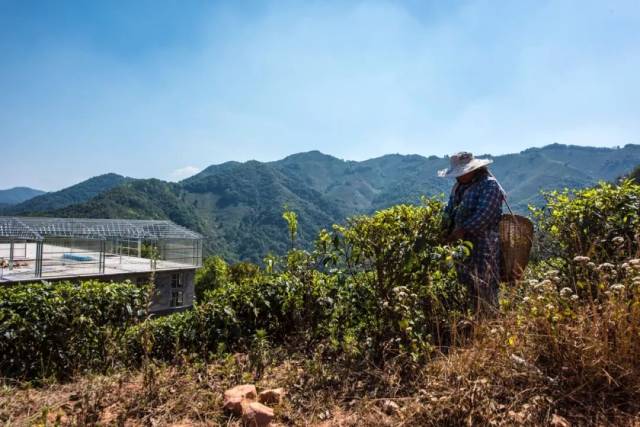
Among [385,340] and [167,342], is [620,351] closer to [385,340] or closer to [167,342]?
[385,340]

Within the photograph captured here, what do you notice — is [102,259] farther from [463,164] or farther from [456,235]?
[456,235]

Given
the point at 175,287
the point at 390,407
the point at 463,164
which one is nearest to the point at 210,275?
the point at 175,287

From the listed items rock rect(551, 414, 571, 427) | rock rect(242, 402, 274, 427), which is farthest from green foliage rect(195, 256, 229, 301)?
rock rect(551, 414, 571, 427)

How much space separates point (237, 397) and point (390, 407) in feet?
2.76

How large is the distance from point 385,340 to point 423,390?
64cm

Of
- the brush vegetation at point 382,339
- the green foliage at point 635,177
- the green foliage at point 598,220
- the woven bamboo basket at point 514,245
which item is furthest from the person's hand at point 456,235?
the green foliage at point 635,177

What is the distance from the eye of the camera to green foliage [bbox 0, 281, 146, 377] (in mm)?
3453

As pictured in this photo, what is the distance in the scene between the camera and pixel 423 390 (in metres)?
2.17

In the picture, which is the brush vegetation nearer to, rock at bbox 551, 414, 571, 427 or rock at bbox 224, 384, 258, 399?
rock at bbox 551, 414, 571, 427

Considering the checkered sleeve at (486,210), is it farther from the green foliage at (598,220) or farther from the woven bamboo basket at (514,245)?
the green foliage at (598,220)

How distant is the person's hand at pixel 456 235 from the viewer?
301 centimetres

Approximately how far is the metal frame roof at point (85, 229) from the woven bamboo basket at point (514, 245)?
19711mm

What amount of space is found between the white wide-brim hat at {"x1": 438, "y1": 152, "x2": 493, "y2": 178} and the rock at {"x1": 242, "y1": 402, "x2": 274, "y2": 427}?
232 centimetres

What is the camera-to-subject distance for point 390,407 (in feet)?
7.26
